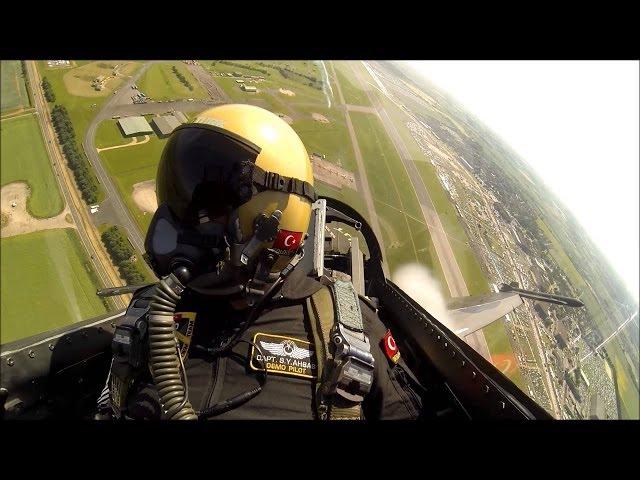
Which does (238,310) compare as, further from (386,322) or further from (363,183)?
(363,183)

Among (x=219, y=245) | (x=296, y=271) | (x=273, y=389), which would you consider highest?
(x=219, y=245)

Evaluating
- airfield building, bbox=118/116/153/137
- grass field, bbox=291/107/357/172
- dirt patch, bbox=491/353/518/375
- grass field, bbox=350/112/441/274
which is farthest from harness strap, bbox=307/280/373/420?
grass field, bbox=291/107/357/172

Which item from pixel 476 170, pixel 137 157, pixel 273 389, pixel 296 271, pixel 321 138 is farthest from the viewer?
pixel 476 170

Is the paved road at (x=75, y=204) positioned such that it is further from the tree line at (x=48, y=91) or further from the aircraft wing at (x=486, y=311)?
the aircraft wing at (x=486, y=311)

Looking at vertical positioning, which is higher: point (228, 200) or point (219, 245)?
point (228, 200)

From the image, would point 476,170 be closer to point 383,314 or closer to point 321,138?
point 321,138

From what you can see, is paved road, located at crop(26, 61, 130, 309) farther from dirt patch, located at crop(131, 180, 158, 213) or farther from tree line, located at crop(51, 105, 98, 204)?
dirt patch, located at crop(131, 180, 158, 213)

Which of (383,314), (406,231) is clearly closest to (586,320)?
(406,231)
